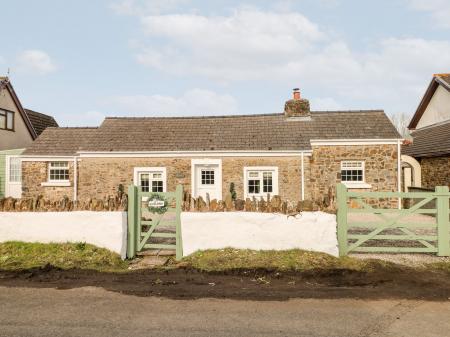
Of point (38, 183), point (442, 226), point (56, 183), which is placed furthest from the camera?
point (38, 183)

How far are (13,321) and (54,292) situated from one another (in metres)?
1.13

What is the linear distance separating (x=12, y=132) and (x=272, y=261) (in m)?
23.2

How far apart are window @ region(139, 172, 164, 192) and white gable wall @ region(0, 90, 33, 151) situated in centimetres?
1198

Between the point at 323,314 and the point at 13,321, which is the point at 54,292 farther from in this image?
the point at 323,314

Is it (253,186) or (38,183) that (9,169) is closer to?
(38,183)

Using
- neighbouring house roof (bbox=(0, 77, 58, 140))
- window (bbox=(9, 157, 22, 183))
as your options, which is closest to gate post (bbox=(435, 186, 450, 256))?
window (bbox=(9, 157, 22, 183))

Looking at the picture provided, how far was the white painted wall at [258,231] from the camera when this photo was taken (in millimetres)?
7242

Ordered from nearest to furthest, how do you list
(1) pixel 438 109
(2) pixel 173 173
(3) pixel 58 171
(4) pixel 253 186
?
(4) pixel 253 186 < (2) pixel 173 173 < (3) pixel 58 171 < (1) pixel 438 109

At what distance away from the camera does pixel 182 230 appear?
24.5ft

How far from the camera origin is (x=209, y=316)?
4.44 m

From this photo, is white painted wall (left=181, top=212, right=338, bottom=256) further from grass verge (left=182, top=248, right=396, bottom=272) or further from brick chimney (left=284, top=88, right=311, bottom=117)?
brick chimney (left=284, top=88, right=311, bottom=117)

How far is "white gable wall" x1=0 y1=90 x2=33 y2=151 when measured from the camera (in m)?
22.0

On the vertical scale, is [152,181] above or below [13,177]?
below

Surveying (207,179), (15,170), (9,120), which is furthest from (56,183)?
(9,120)
